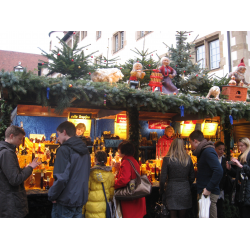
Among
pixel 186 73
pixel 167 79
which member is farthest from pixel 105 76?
pixel 186 73

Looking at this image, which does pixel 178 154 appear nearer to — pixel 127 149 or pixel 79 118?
pixel 127 149

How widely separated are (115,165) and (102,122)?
4.64m

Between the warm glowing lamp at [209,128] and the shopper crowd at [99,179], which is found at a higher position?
the warm glowing lamp at [209,128]

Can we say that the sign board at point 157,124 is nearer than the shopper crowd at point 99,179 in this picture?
No

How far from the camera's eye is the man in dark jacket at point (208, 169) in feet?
11.5

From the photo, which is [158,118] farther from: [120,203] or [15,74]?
[15,74]

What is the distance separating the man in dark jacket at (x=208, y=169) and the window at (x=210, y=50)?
27.4ft

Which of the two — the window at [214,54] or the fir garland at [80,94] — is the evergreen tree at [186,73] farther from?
the window at [214,54]

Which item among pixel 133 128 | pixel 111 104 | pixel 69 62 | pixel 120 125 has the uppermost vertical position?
pixel 69 62

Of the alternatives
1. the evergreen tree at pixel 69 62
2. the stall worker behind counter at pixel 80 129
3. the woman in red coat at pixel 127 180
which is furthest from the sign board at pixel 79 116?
the woman in red coat at pixel 127 180

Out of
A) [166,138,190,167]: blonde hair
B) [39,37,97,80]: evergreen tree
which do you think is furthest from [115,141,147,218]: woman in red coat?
[39,37,97,80]: evergreen tree

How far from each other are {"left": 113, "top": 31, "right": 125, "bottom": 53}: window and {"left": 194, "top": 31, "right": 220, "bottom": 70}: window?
24.1ft

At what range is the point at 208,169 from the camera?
3.67m

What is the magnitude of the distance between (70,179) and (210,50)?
1098 cm
